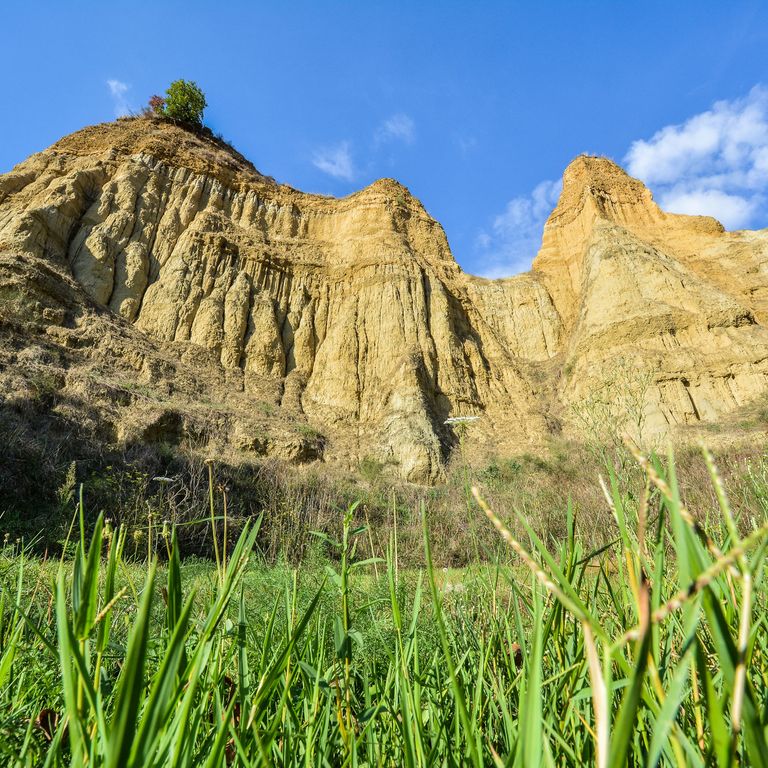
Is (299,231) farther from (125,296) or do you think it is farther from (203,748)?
(203,748)

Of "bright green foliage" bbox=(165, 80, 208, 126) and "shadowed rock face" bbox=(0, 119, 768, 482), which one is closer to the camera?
"shadowed rock face" bbox=(0, 119, 768, 482)

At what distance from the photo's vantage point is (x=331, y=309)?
22.5 metres

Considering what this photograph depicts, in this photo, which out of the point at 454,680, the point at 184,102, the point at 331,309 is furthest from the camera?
the point at 184,102

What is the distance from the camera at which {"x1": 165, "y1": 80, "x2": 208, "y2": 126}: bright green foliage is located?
2825cm

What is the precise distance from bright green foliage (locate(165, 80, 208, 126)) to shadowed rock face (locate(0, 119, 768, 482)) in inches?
79.6

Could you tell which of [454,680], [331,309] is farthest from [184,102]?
[454,680]

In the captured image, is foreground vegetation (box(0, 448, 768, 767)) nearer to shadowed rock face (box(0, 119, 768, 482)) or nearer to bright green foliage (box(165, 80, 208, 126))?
shadowed rock face (box(0, 119, 768, 482))

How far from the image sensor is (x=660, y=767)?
752 mm

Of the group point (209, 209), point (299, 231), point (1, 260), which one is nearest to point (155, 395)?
point (1, 260)

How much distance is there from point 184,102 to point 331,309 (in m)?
17.5

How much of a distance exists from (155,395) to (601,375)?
1729 centimetres

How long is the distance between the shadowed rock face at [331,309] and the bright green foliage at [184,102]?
6.64 feet

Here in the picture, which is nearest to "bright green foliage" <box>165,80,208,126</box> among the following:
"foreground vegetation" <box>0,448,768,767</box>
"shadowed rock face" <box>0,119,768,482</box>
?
"shadowed rock face" <box>0,119,768,482</box>

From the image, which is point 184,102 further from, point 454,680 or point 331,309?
point 454,680
